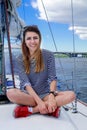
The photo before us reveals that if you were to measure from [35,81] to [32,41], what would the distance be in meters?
0.42

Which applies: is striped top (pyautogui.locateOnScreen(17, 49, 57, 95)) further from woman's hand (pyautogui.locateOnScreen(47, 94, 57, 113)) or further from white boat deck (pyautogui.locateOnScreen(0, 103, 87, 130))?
white boat deck (pyautogui.locateOnScreen(0, 103, 87, 130))

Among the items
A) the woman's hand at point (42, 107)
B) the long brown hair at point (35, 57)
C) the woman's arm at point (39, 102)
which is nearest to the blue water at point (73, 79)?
the long brown hair at point (35, 57)

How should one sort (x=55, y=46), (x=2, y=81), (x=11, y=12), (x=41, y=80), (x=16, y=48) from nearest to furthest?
(x=41, y=80), (x=55, y=46), (x=2, y=81), (x=11, y=12), (x=16, y=48)

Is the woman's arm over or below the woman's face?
below

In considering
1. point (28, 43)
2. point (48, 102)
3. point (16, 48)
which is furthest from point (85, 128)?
point (16, 48)

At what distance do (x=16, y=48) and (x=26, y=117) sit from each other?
434cm

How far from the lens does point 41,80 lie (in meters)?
3.53

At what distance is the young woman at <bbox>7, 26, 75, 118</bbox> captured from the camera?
11.0ft

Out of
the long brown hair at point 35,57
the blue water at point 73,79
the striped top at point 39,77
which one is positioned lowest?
the blue water at point 73,79

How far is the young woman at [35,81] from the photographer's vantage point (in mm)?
3357

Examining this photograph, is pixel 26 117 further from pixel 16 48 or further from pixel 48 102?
pixel 16 48

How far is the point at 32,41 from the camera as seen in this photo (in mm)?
3541

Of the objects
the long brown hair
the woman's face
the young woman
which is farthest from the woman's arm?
the woman's face

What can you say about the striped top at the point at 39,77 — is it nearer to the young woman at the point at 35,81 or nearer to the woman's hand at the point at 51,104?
the young woman at the point at 35,81
